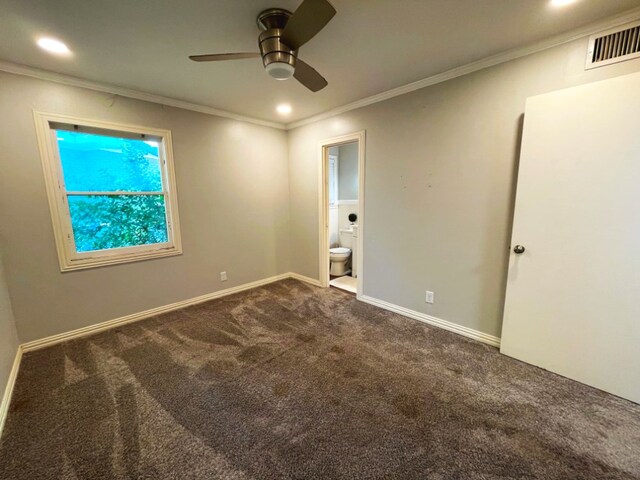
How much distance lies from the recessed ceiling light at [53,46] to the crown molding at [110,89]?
0.45 m

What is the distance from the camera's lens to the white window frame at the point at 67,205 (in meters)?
2.30

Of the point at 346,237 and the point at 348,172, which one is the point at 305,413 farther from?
the point at 348,172

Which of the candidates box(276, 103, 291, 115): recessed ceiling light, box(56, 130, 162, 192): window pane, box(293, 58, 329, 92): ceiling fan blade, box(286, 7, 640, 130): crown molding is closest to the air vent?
box(286, 7, 640, 130): crown molding

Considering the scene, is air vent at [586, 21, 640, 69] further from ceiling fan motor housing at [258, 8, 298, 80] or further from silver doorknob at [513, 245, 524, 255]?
ceiling fan motor housing at [258, 8, 298, 80]

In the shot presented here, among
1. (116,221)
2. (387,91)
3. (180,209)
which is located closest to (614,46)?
(387,91)

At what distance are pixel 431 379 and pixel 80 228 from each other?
3.39 metres

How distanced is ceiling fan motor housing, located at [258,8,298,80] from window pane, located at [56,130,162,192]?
1.96m

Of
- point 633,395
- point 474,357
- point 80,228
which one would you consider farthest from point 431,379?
point 80,228

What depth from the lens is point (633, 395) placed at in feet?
5.49

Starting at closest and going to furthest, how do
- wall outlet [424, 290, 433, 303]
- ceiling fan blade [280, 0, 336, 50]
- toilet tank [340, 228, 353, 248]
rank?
ceiling fan blade [280, 0, 336, 50] → wall outlet [424, 290, 433, 303] → toilet tank [340, 228, 353, 248]

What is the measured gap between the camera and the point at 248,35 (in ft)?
5.88

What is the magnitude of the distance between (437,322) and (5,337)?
11.7ft

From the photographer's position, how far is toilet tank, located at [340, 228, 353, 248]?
461cm

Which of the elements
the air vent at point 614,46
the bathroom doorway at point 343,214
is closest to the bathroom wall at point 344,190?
the bathroom doorway at point 343,214
